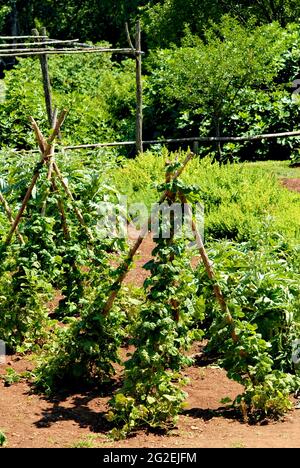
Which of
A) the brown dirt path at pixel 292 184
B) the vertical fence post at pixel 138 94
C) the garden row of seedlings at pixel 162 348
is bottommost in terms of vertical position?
the garden row of seedlings at pixel 162 348

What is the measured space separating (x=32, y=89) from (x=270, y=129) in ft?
13.9

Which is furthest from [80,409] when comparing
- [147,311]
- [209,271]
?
[209,271]

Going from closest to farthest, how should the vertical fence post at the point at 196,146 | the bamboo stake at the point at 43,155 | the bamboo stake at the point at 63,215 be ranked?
the bamboo stake at the point at 43,155 < the bamboo stake at the point at 63,215 < the vertical fence post at the point at 196,146

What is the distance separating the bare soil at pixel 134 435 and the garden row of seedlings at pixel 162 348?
0.12 m

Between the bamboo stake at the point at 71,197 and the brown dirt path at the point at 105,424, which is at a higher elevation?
the bamboo stake at the point at 71,197

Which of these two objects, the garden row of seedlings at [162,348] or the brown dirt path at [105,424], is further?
the garden row of seedlings at [162,348]

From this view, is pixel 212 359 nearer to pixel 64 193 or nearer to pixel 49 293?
pixel 49 293

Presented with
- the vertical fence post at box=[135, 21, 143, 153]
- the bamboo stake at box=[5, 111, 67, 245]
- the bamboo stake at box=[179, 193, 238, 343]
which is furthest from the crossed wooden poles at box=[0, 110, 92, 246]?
the vertical fence post at box=[135, 21, 143, 153]

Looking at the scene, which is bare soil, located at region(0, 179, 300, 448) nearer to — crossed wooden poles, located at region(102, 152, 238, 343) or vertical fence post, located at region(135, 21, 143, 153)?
crossed wooden poles, located at region(102, 152, 238, 343)

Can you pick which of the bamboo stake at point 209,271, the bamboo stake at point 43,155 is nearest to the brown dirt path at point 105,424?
the bamboo stake at point 209,271

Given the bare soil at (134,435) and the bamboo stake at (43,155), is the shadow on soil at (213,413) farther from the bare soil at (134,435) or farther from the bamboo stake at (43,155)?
the bamboo stake at (43,155)

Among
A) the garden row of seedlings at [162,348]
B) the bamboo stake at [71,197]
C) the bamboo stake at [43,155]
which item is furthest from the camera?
the bamboo stake at [71,197]

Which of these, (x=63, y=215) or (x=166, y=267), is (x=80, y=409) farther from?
(x=63, y=215)

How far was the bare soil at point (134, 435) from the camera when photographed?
6230 mm
